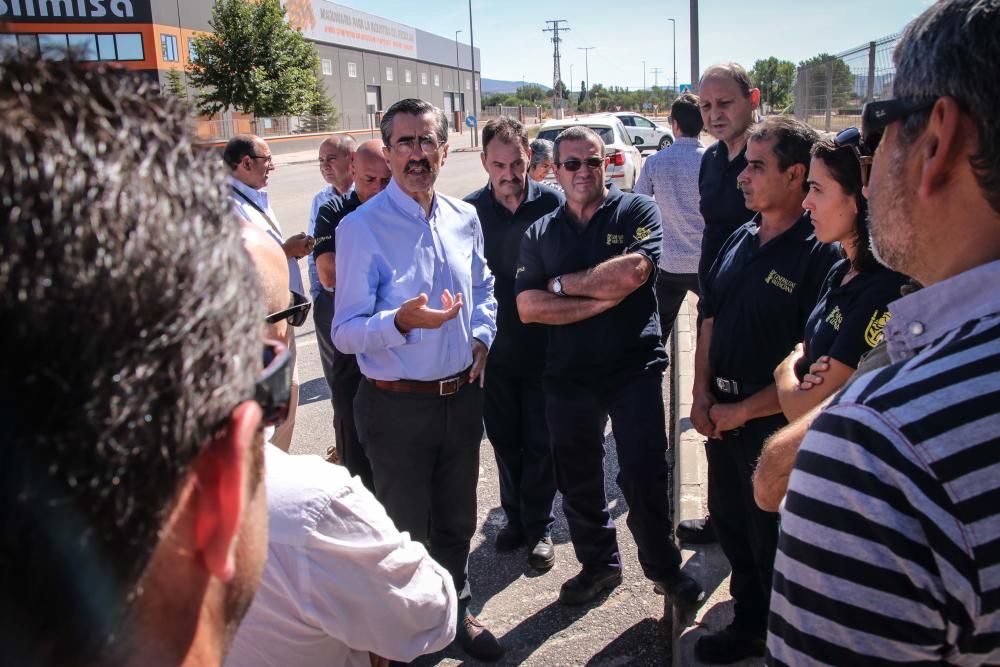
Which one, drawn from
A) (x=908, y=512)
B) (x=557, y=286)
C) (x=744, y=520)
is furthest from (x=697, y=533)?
(x=908, y=512)

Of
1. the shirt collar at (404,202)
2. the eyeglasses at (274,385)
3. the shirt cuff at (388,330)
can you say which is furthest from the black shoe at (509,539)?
the eyeglasses at (274,385)

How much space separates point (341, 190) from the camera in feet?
18.7

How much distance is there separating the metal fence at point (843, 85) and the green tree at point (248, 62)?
3233 cm

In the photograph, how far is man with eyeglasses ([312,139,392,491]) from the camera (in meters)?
4.23

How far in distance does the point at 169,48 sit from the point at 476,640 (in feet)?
146

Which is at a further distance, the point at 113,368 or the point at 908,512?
the point at 908,512

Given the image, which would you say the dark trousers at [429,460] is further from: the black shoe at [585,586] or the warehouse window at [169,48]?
the warehouse window at [169,48]

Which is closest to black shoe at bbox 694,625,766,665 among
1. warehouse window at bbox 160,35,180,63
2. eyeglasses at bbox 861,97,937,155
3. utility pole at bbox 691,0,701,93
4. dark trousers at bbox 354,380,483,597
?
dark trousers at bbox 354,380,483,597

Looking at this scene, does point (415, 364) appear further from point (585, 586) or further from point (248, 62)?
point (248, 62)

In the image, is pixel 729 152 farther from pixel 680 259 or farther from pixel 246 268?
pixel 246 268

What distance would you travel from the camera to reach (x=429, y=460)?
3.28 metres

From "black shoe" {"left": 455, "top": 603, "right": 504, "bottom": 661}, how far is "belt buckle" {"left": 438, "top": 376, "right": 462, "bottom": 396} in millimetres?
901

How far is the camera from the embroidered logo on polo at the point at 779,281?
2.94 meters

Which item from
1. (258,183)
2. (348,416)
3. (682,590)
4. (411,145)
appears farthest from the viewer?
(258,183)
